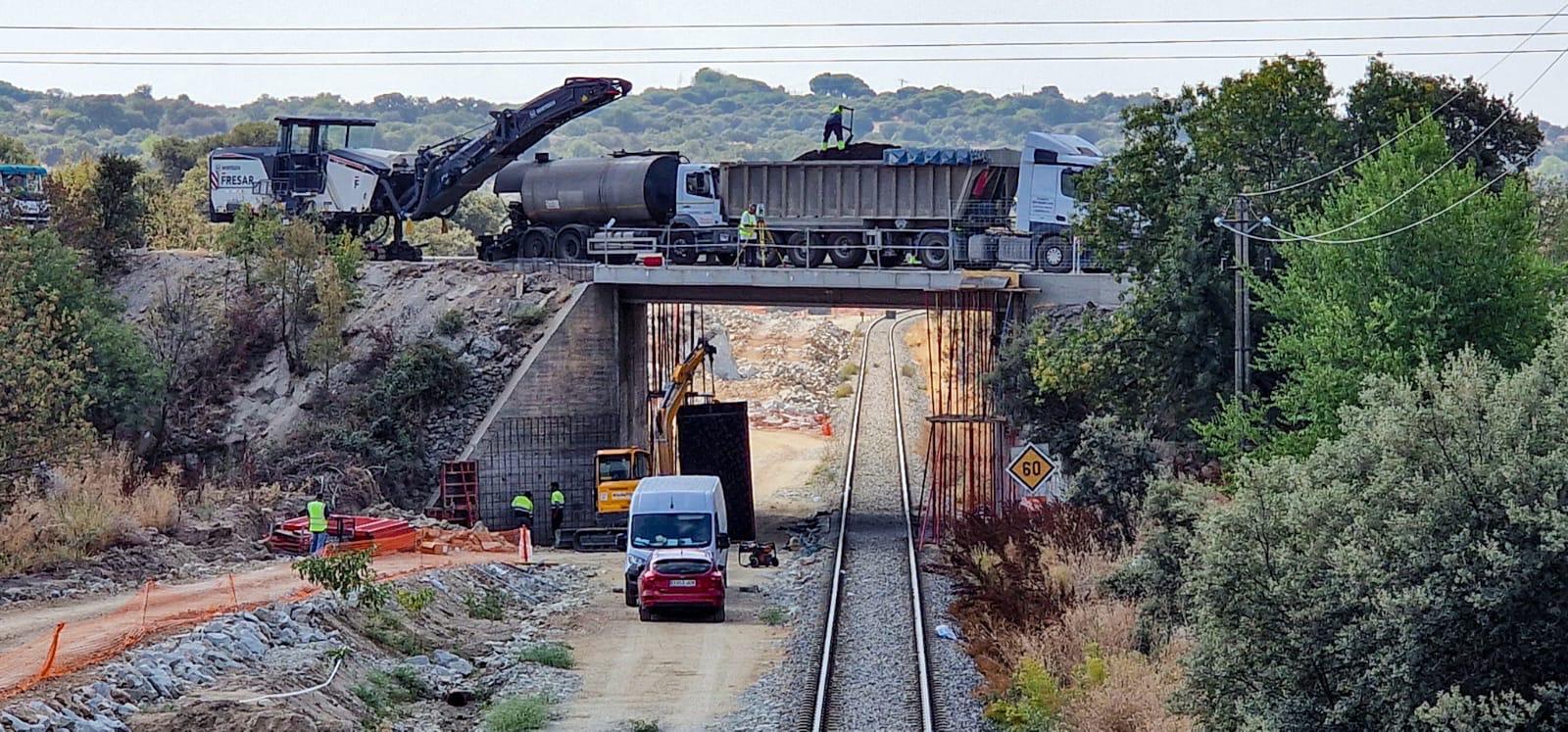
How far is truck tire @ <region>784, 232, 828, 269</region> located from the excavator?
6062 mm

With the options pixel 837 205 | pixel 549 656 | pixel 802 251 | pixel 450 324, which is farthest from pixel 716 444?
pixel 549 656

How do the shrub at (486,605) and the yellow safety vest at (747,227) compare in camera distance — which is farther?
the yellow safety vest at (747,227)

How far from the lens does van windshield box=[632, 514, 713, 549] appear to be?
90.7ft

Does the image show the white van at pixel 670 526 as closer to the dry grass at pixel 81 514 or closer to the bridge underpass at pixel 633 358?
the dry grass at pixel 81 514

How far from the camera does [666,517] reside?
27906 mm

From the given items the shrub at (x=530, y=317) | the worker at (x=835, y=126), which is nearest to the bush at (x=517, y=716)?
the shrub at (x=530, y=317)

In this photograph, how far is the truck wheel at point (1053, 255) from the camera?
40750 millimetres

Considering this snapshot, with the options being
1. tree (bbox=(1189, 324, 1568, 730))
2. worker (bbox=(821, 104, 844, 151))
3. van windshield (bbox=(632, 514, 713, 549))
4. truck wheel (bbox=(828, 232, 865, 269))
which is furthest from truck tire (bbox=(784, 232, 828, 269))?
tree (bbox=(1189, 324, 1568, 730))

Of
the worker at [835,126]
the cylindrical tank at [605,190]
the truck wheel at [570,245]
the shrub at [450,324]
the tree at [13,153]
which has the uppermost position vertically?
the tree at [13,153]

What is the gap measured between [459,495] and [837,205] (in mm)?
11839

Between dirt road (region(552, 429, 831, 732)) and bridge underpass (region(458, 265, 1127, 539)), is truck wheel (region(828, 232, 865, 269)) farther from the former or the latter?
dirt road (region(552, 429, 831, 732))

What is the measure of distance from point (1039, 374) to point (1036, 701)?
17.4 m

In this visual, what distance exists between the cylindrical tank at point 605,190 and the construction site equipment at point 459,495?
934 cm

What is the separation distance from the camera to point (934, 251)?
138 ft
